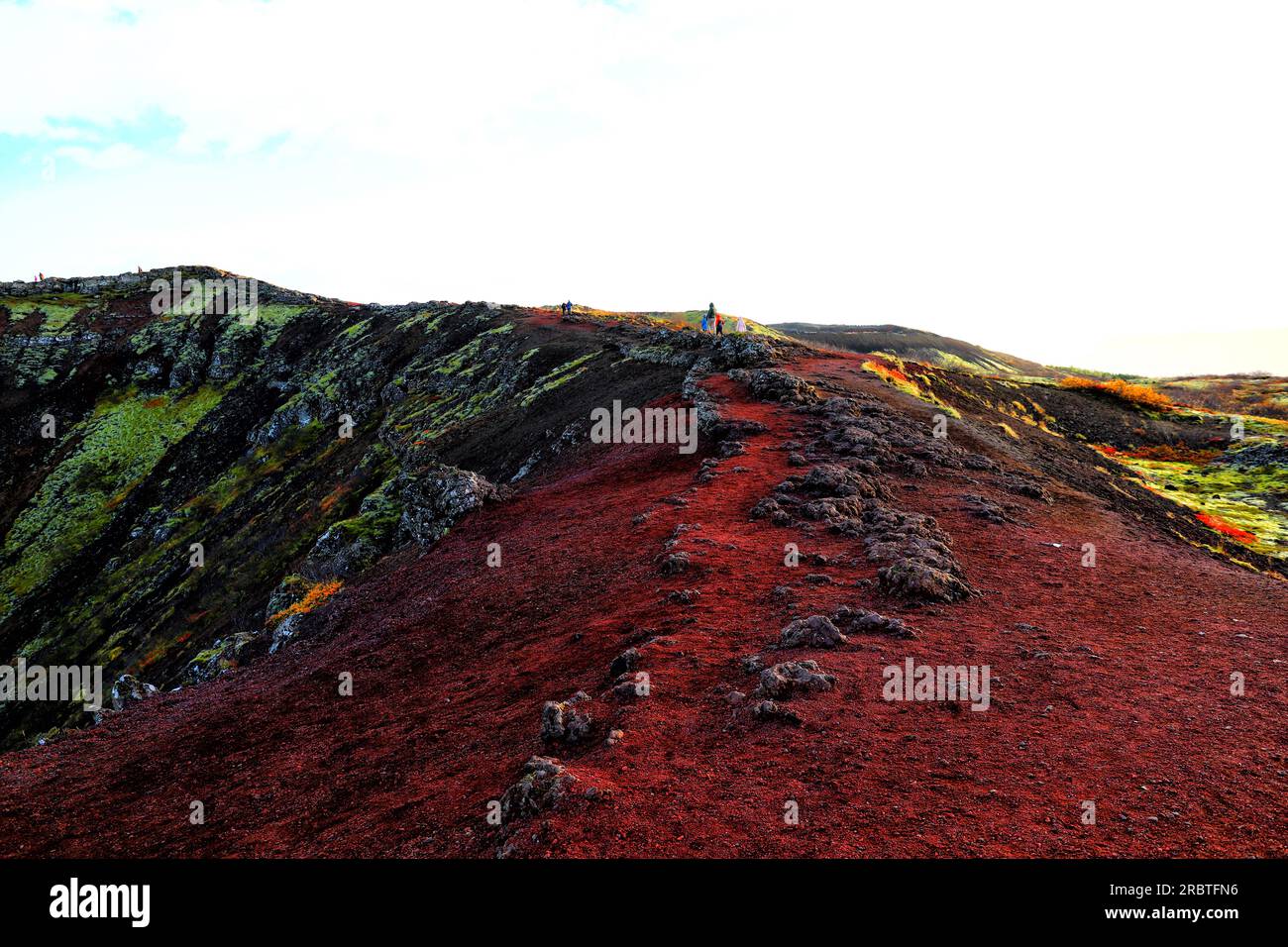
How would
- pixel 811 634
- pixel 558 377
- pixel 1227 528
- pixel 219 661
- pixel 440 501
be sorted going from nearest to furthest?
pixel 811 634
pixel 219 661
pixel 440 501
pixel 1227 528
pixel 558 377

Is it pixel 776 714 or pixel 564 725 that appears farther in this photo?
pixel 564 725

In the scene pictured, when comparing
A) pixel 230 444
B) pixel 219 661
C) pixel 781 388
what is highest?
pixel 781 388

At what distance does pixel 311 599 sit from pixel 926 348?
139481 millimetres

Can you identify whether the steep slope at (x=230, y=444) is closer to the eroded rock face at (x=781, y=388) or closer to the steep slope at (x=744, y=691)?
the eroded rock face at (x=781, y=388)

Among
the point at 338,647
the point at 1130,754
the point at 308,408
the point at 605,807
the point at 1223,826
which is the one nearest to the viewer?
A: the point at 1223,826

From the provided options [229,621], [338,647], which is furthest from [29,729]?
[338,647]

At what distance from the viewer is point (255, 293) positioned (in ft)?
327

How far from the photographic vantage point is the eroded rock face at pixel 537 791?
9.10 meters

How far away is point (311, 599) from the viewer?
27734mm

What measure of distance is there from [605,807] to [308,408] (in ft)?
232
